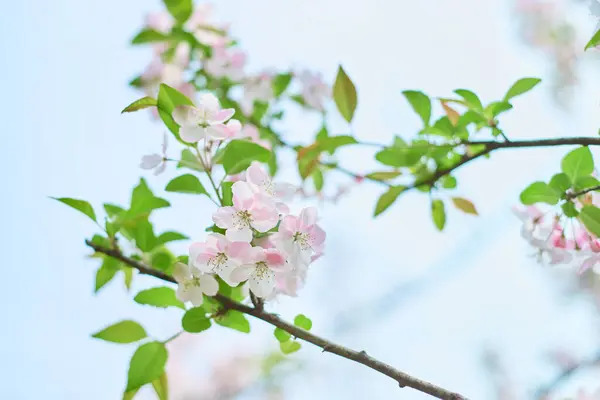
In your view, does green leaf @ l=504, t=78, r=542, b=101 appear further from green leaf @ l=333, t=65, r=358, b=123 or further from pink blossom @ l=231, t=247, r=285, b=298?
pink blossom @ l=231, t=247, r=285, b=298

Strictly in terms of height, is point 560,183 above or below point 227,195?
above

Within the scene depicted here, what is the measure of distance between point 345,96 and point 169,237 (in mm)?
291

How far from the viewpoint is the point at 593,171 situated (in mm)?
742

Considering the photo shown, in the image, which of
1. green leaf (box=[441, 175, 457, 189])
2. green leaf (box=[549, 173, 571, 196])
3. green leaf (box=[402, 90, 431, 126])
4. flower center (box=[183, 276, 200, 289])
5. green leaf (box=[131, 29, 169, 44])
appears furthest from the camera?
green leaf (box=[131, 29, 169, 44])

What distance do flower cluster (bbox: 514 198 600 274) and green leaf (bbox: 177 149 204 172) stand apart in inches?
18.2

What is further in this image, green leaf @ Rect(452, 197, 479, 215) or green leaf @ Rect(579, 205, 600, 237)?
green leaf @ Rect(452, 197, 479, 215)

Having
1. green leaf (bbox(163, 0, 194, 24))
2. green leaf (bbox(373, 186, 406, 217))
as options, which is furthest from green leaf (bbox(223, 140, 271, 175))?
green leaf (bbox(163, 0, 194, 24))

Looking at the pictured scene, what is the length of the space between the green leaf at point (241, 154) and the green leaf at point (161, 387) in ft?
0.84

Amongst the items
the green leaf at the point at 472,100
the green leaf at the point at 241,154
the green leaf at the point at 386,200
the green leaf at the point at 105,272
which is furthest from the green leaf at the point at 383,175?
the green leaf at the point at 105,272

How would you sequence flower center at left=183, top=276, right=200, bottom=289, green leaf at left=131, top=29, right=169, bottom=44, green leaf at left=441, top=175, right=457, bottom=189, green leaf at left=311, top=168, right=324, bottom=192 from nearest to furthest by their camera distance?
flower center at left=183, top=276, right=200, bottom=289, green leaf at left=441, top=175, right=457, bottom=189, green leaf at left=311, top=168, right=324, bottom=192, green leaf at left=131, top=29, right=169, bottom=44

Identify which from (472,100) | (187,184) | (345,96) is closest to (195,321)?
(187,184)

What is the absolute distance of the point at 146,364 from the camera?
0.67 meters

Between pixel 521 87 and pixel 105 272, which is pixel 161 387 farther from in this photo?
pixel 521 87

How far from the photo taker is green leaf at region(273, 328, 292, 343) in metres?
0.66
